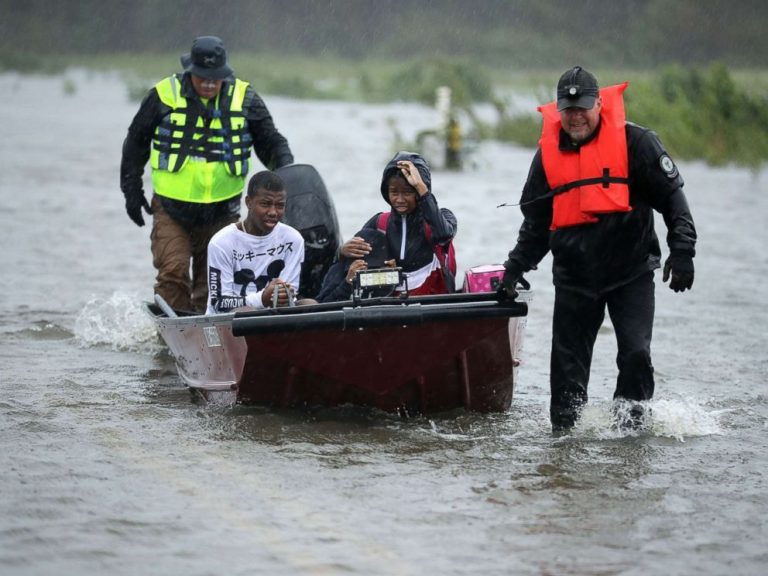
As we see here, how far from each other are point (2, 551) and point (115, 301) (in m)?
5.31

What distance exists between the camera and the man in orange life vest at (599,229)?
6188mm

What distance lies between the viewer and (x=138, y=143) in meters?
8.49

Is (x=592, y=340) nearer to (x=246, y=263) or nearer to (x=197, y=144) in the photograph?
(x=246, y=263)

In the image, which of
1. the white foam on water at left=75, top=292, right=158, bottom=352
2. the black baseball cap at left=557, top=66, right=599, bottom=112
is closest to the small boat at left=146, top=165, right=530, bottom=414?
the black baseball cap at left=557, top=66, right=599, bottom=112

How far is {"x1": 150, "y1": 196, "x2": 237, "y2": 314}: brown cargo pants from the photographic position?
8469mm

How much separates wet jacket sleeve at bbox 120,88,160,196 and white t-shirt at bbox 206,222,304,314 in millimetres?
1412

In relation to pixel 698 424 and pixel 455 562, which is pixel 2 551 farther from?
pixel 698 424

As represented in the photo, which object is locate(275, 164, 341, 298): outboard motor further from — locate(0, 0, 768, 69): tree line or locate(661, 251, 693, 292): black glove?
locate(0, 0, 768, 69): tree line

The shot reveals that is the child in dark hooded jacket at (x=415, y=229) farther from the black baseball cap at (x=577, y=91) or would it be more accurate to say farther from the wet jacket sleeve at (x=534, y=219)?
the black baseball cap at (x=577, y=91)

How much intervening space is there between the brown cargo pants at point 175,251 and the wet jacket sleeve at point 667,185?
10.7ft

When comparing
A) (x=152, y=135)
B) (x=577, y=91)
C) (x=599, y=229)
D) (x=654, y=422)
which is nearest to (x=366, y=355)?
(x=599, y=229)

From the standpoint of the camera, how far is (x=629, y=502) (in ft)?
19.0

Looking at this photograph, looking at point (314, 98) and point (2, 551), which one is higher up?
point (314, 98)

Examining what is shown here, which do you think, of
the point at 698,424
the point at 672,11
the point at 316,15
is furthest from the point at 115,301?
the point at 316,15
